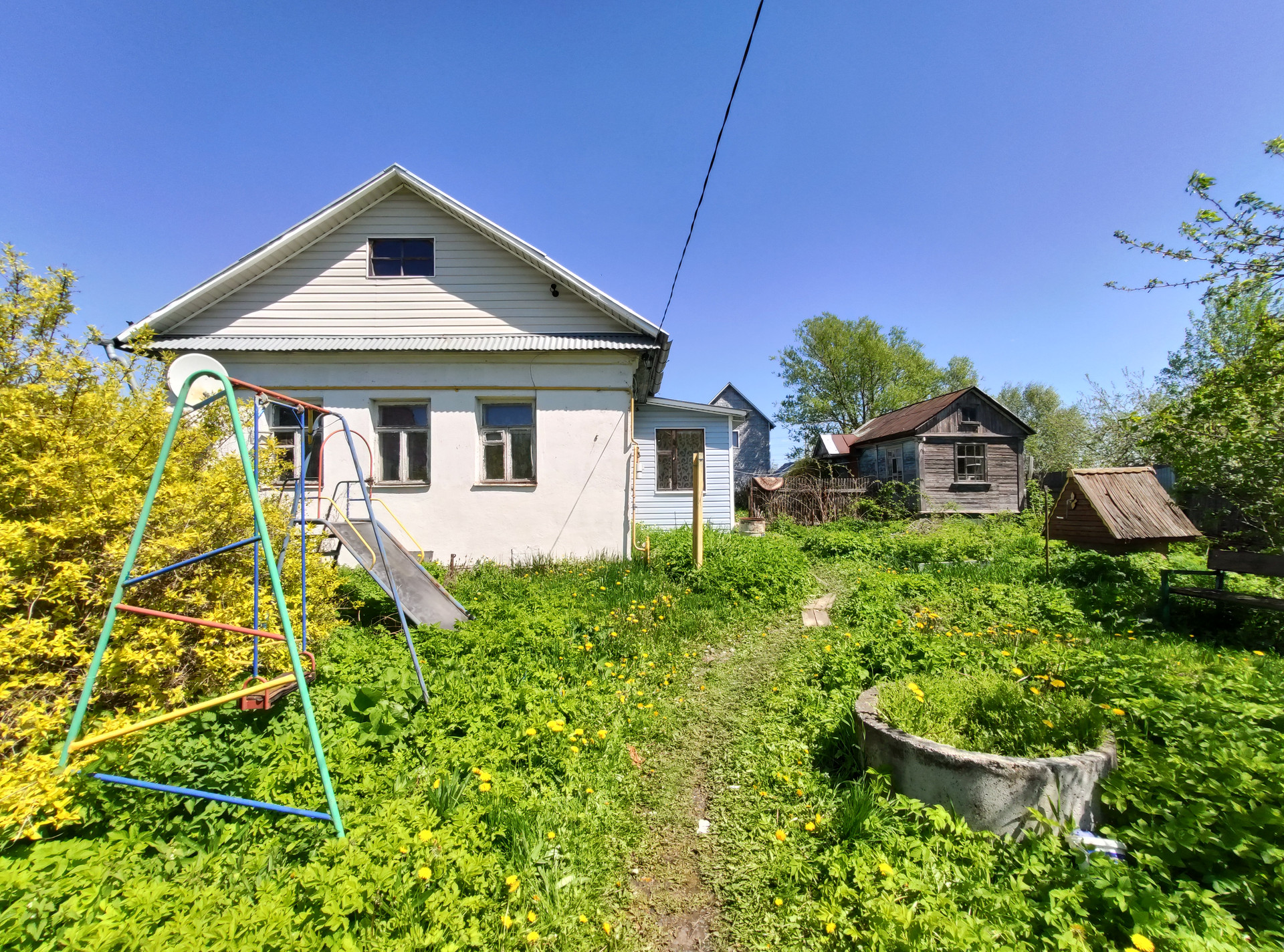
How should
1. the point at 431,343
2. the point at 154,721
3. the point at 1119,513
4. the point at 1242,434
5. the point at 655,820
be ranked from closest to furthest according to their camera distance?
the point at 154,721 < the point at 655,820 < the point at 1242,434 < the point at 1119,513 < the point at 431,343

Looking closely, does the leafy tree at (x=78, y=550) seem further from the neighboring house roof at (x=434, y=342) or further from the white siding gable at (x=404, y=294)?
the white siding gable at (x=404, y=294)

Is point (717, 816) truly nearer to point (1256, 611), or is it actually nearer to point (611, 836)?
→ point (611, 836)

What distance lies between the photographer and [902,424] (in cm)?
2095

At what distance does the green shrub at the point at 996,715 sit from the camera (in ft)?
9.45

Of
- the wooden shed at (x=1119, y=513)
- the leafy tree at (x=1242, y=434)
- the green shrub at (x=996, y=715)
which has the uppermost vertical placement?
the leafy tree at (x=1242, y=434)

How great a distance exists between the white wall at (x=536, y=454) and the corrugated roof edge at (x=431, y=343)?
26 cm

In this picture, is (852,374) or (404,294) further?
(852,374)

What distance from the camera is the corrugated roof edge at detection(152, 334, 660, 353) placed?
8.78 m

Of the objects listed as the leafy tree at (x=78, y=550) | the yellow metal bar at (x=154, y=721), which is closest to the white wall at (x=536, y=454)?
the leafy tree at (x=78, y=550)

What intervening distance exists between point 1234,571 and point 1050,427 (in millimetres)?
35950

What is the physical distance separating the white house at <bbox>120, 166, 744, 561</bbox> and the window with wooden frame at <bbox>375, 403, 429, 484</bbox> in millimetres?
27

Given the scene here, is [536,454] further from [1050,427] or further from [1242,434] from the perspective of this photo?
[1050,427]

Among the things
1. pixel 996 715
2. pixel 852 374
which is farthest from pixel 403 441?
pixel 852 374

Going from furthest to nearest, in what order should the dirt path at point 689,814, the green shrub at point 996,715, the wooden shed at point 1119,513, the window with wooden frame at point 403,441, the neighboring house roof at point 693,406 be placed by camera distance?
the neighboring house roof at point 693,406, the window with wooden frame at point 403,441, the wooden shed at point 1119,513, the green shrub at point 996,715, the dirt path at point 689,814
